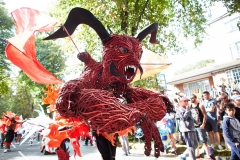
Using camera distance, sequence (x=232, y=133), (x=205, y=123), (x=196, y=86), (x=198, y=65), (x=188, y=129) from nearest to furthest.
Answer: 1. (x=232, y=133)
2. (x=188, y=129)
3. (x=205, y=123)
4. (x=196, y=86)
5. (x=198, y=65)

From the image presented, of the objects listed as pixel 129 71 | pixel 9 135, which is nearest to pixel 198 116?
pixel 129 71

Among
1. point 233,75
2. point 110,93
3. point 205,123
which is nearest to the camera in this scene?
point 110,93

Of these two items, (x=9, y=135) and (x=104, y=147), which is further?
(x=9, y=135)

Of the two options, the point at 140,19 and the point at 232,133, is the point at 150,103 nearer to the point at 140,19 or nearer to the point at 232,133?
the point at 232,133

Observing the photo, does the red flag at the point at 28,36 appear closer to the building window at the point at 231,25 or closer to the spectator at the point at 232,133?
the spectator at the point at 232,133

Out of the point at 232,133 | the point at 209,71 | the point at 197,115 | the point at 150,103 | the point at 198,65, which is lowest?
the point at 232,133

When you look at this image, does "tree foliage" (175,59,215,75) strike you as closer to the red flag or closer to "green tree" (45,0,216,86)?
"green tree" (45,0,216,86)

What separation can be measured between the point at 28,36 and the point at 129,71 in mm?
875

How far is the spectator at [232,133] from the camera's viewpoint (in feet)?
11.7

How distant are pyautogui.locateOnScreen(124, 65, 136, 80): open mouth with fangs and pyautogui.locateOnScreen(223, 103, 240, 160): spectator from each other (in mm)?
2839

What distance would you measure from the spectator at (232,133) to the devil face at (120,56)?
2894 millimetres

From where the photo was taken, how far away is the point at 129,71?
169 cm

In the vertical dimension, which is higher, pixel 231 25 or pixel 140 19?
pixel 231 25

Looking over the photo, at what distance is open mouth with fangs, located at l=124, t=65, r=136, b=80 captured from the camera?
1.67 metres
